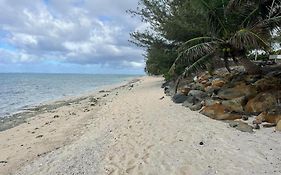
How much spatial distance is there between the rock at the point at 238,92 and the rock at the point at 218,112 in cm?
93

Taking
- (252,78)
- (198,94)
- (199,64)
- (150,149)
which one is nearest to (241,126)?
(150,149)

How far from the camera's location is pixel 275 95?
9.32 meters

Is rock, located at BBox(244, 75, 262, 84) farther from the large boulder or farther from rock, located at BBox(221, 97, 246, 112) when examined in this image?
rock, located at BBox(221, 97, 246, 112)

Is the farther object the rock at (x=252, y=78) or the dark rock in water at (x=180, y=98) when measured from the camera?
the dark rock in water at (x=180, y=98)

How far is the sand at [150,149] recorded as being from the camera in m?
5.84

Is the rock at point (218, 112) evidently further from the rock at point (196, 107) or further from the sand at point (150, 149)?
the rock at point (196, 107)

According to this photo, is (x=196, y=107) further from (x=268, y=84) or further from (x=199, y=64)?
(x=268, y=84)

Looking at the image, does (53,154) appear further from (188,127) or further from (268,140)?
(268,140)

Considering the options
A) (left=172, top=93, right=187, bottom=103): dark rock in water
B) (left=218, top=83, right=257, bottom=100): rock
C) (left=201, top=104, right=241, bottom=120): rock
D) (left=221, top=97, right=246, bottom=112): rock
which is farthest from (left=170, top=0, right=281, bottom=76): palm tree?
(left=201, top=104, right=241, bottom=120): rock

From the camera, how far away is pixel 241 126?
808 centimetres

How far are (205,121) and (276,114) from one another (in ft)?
6.58

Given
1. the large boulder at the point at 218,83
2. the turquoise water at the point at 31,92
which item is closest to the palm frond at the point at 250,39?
the large boulder at the point at 218,83

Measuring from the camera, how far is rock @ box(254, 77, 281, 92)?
997 cm

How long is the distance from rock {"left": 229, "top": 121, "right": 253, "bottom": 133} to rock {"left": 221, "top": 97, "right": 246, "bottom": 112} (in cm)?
95
